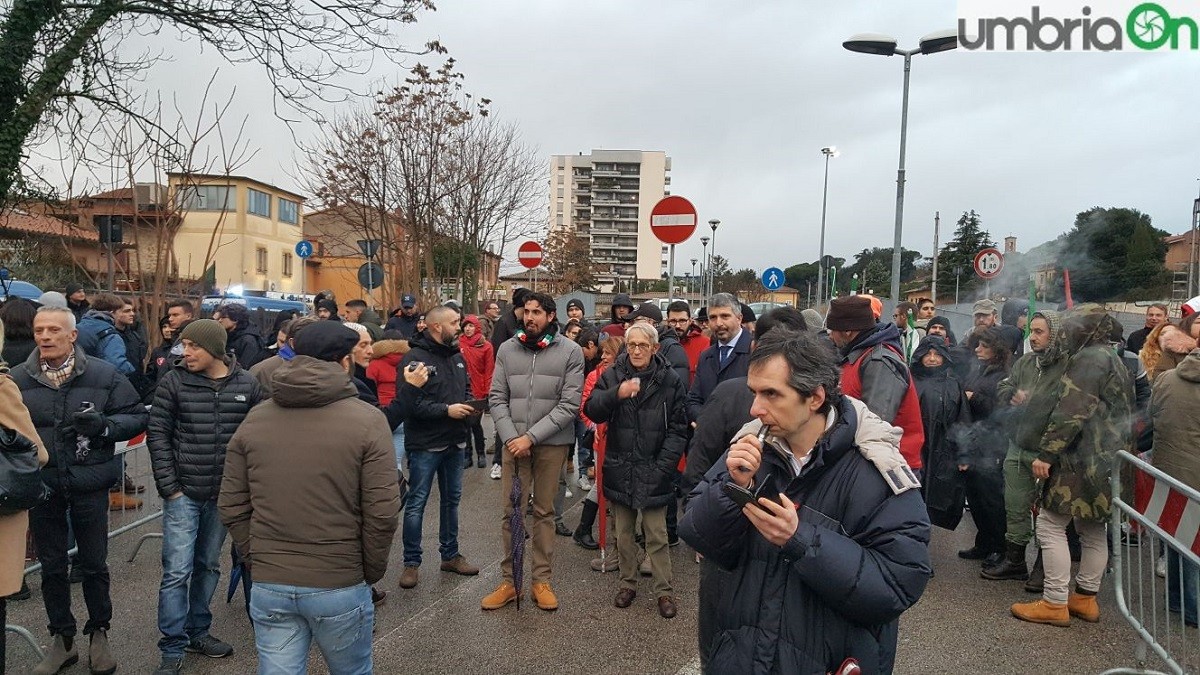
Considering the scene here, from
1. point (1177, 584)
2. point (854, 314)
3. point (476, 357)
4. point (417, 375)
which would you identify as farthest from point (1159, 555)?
point (476, 357)

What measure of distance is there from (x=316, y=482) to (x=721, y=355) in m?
3.66

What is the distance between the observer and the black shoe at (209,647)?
427 cm

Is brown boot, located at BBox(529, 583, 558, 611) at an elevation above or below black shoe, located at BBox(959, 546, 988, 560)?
above

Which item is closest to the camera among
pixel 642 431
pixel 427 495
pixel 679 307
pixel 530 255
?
pixel 642 431

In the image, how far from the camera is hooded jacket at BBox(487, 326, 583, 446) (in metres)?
5.14

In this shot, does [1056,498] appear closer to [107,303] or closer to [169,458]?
[169,458]

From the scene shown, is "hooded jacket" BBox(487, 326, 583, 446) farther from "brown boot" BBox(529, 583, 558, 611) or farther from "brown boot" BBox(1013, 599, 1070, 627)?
"brown boot" BBox(1013, 599, 1070, 627)

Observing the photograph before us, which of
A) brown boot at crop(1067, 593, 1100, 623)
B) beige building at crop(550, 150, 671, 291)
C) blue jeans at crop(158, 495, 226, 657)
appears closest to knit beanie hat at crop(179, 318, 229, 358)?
blue jeans at crop(158, 495, 226, 657)

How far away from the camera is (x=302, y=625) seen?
2969 mm

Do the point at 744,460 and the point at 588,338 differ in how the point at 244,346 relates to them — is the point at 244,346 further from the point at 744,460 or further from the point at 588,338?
the point at 744,460

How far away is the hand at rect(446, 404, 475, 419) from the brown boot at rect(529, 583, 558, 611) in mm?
1264

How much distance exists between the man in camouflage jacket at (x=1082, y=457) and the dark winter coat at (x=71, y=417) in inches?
219

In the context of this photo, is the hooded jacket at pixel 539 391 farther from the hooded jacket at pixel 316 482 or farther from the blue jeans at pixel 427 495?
the hooded jacket at pixel 316 482

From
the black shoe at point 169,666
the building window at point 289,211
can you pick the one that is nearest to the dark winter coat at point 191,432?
the black shoe at point 169,666
